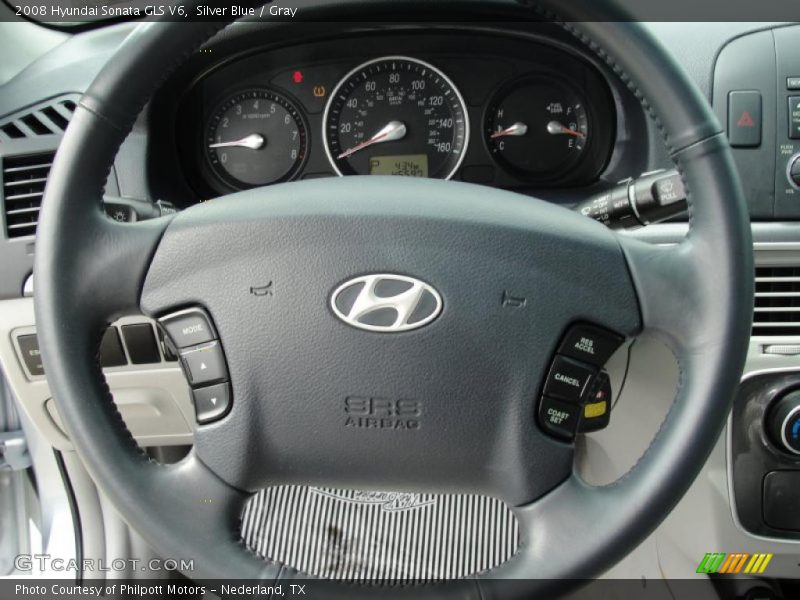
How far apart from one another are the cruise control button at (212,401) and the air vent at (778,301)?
891mm

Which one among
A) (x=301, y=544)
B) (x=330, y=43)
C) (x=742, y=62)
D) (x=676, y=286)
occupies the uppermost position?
(x=330, y=43)

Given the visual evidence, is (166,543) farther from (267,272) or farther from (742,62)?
(742,62)

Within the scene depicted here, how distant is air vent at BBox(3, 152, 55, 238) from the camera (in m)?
1.41

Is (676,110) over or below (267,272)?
over

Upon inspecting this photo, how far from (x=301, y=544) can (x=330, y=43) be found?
91 centimetres

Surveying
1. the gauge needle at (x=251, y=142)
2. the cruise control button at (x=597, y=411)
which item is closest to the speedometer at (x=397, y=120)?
the gauge needle at (x=251, y=142)

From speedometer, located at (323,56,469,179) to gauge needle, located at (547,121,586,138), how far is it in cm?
16

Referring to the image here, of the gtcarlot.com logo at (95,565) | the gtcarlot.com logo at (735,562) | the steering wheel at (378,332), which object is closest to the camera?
the steering wheel at (378,332)

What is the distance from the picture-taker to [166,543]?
2.79ft

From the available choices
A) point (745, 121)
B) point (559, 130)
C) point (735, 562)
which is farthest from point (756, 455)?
point (559, 130)

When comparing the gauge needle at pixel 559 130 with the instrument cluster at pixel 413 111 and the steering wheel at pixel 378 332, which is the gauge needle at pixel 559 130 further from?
the steering wheel at pixel 378 332

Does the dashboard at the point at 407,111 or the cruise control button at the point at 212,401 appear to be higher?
the dashboard at the point at 407,111

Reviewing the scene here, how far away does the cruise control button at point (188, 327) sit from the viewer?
902 millimetres

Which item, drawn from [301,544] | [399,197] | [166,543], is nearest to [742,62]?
[399,197]
